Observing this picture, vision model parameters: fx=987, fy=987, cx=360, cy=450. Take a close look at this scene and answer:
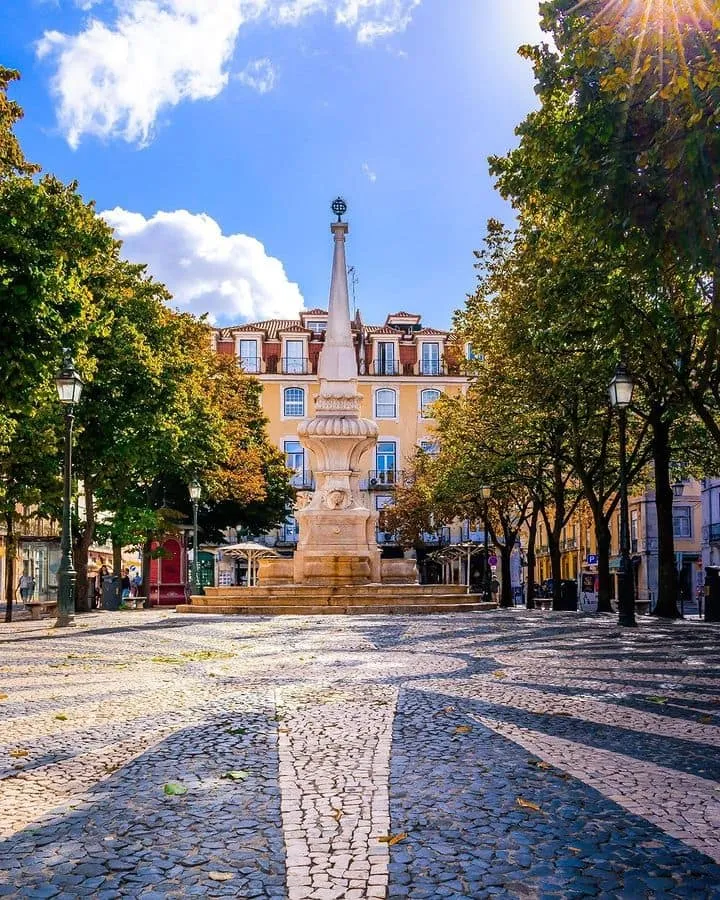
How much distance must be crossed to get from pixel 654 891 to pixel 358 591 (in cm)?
2417

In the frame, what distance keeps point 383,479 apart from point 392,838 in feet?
217

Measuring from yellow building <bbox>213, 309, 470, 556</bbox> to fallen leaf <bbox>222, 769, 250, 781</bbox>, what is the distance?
63.6m

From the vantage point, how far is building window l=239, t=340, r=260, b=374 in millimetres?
70938

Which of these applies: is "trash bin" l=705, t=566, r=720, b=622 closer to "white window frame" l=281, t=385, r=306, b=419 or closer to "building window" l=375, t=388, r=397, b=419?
"building window" l=375, t=388, r=397, b=419

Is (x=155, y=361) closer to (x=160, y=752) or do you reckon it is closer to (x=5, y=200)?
(x=5, y=200)

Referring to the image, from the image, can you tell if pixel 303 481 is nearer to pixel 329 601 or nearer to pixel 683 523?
pixel 683 523

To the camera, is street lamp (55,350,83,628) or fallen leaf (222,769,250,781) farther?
street lamp (55,350,83,628)

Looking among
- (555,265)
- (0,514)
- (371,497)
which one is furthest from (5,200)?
(371,497)

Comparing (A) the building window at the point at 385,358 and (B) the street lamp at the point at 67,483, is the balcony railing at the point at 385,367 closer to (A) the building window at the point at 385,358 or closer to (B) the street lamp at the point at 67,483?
(A) the building window at the point at 385,358

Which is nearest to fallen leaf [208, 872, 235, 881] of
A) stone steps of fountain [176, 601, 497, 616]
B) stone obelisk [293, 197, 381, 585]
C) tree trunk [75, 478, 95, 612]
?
stone steps of fountain [176, 601, 497, 616]

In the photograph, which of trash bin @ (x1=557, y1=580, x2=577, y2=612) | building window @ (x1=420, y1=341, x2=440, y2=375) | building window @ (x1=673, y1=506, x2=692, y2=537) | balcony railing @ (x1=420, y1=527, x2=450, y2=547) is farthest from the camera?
building window @ (x1=420, y1=341, x2=440, y2=375)

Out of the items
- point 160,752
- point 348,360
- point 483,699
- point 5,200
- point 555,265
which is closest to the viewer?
point 160,752

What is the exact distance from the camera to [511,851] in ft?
14.0

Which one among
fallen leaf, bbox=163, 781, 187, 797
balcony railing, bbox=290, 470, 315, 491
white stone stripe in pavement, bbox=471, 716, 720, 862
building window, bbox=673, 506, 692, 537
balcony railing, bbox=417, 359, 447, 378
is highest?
balcony railing, bbox=417, 359, 447, 378
